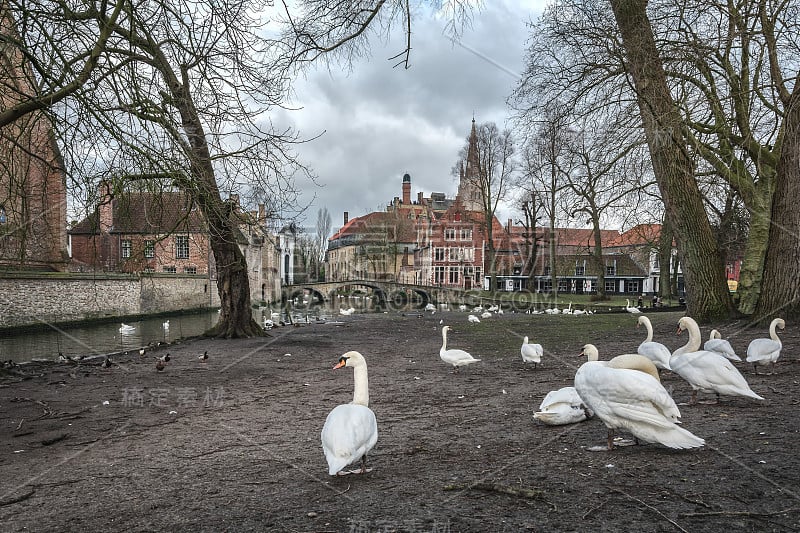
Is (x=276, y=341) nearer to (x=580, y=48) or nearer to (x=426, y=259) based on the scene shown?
(x=580, y=48)

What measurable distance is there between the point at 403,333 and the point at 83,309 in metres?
22.8

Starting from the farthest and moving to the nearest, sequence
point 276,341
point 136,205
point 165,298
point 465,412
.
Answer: point 165,298
point 276,341
point 136,205
point 465,412

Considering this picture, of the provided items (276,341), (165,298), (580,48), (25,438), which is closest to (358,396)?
(25,438)

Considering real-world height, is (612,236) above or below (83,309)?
above

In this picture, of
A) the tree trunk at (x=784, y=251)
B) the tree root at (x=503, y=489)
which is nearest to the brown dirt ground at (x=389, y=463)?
the tree root at (x=503, y=489)

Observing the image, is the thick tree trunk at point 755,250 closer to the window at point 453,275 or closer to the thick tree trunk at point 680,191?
the thick tree trunk at point 680,191

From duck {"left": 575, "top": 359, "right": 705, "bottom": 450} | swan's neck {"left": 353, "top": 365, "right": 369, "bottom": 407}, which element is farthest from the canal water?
duck {"left": 575, "top": 359, "right": 705, "bottom": 450}

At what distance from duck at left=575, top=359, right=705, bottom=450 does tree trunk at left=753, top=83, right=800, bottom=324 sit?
31.3ft

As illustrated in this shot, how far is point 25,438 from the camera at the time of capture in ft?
19.8

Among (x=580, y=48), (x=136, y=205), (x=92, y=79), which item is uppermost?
(x=580, y=48)

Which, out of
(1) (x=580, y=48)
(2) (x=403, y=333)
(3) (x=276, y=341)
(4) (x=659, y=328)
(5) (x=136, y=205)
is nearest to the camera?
(5) (x=136, y=205)

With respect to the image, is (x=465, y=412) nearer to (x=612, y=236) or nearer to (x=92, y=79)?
(x=92, y=79)

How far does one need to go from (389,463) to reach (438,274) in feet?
227

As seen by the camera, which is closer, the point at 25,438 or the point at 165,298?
the point at 25,438
